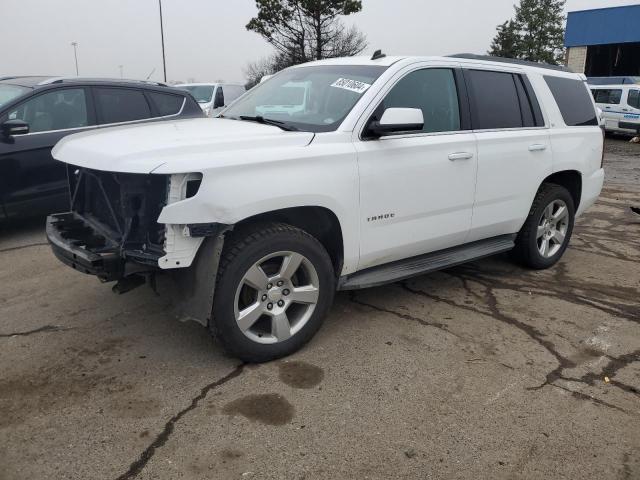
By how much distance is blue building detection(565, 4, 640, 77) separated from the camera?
29750mm

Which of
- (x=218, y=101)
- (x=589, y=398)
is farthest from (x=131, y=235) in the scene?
(x=218, y=101)

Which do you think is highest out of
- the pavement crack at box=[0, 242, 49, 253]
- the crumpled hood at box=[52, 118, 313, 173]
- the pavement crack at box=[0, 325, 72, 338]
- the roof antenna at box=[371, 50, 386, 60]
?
the roof antenna at box=[371, 50, 386, 60]

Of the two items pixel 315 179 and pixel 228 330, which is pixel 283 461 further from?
pixel 315 179

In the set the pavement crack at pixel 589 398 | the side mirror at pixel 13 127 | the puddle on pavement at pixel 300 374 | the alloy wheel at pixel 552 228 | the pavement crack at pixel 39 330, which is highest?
the side mirror at pixel 13 127

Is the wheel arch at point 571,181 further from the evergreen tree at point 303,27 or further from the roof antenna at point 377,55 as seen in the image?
the evergreen tree at point 303,27

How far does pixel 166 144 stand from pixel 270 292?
1.04 m

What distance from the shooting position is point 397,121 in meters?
3.46

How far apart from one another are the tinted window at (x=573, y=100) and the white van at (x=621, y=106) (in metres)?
18.5

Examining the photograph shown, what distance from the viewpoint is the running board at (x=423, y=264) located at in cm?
376

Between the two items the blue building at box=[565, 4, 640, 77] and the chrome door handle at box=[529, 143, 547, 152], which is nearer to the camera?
the chrome door handle at box=[529, 143, 547, 152]

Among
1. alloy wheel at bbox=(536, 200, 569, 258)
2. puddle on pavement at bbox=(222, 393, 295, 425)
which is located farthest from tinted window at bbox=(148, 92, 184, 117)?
puddle on pavement at bbox=(222, 393, 295, 425)

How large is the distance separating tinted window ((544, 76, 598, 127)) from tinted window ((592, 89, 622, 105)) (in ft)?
63.0

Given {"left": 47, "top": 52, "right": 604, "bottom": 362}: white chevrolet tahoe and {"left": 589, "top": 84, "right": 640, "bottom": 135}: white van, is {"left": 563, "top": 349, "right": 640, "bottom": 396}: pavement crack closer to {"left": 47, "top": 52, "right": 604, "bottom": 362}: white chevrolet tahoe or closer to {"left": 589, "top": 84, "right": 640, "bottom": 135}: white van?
{"left": 47, "top": 52, "right": 604, "bottom": 362}: white chevrolet tahoe

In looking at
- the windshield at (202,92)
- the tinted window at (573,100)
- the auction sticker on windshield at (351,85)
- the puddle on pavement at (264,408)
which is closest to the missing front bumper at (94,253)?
the puddle on pavement at (264,408)
